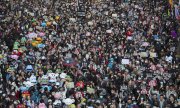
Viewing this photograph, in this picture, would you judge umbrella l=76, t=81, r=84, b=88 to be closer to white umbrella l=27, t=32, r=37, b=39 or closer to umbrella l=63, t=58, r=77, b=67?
umbrella l=63, t=58, r=77, b=67

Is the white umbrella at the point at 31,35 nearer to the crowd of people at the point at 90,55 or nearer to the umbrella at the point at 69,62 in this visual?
the crowd of people at the point at 90,55

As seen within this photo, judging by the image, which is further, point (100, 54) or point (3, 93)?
point (100, 54)

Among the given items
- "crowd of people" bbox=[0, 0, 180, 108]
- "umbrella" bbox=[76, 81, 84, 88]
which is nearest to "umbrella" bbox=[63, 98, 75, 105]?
"crowd of people" bbox=[0, 0, 180, 108]

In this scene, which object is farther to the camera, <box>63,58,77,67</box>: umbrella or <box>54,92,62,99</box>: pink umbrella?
<box>63,58,77,67</box>: umbrella

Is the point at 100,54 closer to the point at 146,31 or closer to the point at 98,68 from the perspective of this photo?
the point at 98,68

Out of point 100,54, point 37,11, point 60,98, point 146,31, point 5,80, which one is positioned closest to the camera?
point 60,98

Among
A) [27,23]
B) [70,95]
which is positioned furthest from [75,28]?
[70,95]

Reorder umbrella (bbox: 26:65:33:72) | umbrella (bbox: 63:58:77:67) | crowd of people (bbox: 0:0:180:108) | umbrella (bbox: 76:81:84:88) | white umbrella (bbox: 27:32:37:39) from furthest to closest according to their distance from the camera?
white umbrella (bbox: 27:32:37:39), umbrella (bbox: 63:58:77:67), umbrella (bbox: 26:65:33:72), umbrella (bbox: 76:81:84:88), crowd of people (bbox: 0:0:180:108)

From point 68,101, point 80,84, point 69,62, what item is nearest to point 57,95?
point 68,101

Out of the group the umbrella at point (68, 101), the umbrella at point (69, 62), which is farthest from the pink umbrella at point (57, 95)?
the umbrella at point (69, 62)
